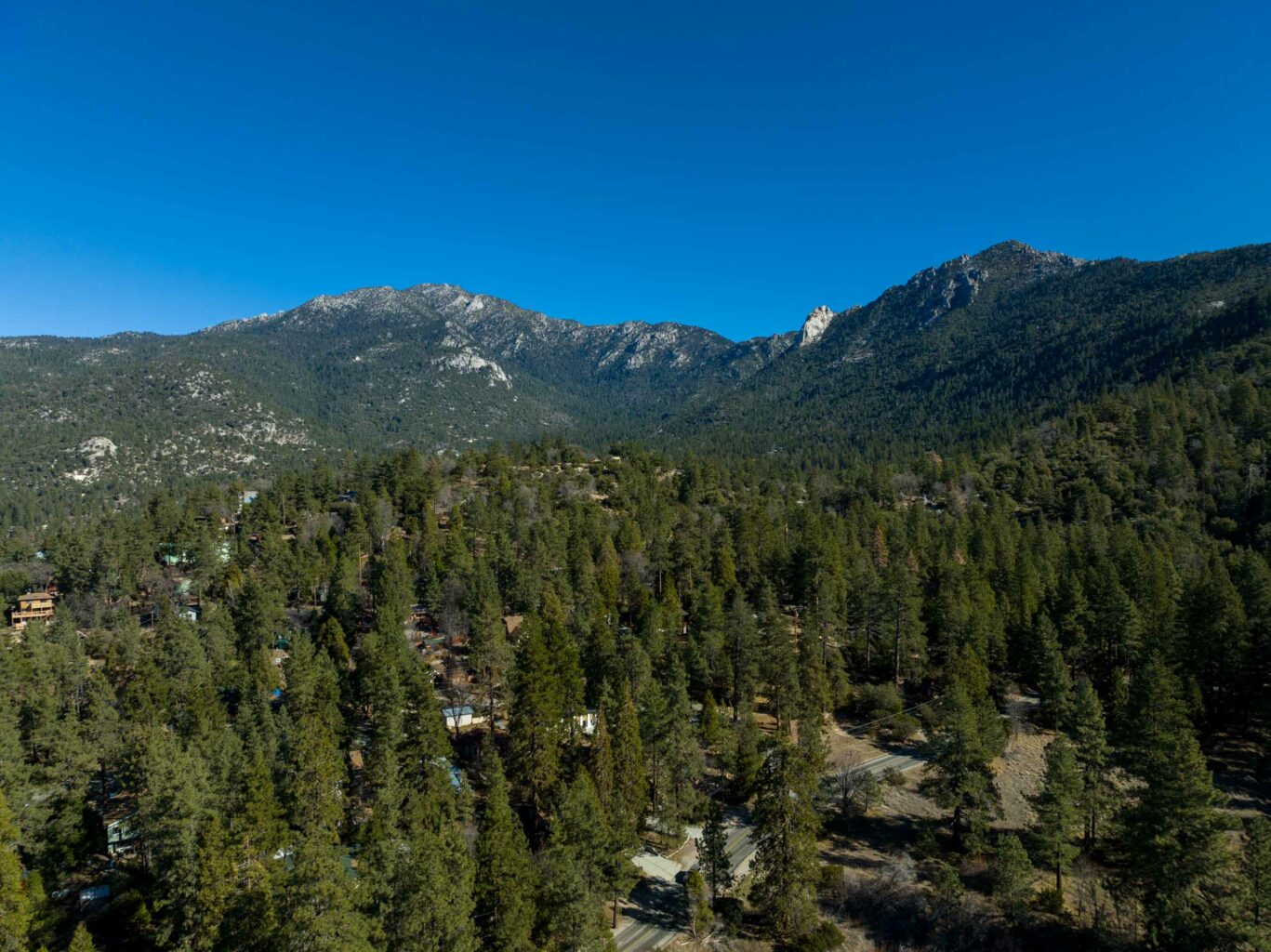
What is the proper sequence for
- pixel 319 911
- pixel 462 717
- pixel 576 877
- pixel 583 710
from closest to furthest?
pixel 319 911 → pixel 576 877 → pixel 583 710 → pixel 462 717

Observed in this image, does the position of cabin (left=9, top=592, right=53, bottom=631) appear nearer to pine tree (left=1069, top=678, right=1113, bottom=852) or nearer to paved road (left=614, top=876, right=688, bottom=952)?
paved road (left=614, top=876, right=688, bottom=952)

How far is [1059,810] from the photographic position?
29.0 m

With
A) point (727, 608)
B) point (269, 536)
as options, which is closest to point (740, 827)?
point (727, 608)

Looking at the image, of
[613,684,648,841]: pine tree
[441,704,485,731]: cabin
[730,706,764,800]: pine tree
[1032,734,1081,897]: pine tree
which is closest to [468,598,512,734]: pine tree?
[441,704,485,731]: cabin

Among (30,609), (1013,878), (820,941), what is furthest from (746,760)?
(30,609)

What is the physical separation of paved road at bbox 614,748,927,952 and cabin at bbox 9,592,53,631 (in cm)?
7683

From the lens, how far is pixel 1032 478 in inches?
4424

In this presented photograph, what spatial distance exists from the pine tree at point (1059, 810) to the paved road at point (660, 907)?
14315 millimetres

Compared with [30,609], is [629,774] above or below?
below

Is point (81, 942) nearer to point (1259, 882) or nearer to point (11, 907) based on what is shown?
point (11, 907)

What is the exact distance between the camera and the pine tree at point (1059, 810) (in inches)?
1145

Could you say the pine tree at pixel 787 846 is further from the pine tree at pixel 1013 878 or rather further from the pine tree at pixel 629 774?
the pine tree at pixel 1013 878

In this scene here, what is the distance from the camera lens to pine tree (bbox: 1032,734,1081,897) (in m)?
29.1

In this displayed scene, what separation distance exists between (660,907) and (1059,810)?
792 inches
